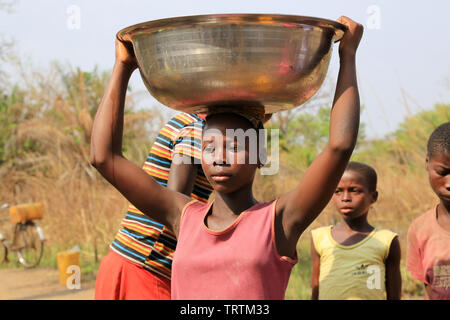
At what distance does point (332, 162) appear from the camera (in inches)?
72.6

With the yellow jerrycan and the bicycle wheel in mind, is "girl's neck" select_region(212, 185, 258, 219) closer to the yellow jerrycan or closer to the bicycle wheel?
the yellow jerrycan

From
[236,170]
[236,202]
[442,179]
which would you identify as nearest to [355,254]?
[442,179]

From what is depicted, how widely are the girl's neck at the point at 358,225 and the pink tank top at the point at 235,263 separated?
5.64 feet

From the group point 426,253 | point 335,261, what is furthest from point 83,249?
point 426,253

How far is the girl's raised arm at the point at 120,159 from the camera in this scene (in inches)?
84.3

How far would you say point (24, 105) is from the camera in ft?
39.9

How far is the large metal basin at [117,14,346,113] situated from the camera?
1697 millimetres

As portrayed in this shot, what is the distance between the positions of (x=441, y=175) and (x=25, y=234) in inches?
291

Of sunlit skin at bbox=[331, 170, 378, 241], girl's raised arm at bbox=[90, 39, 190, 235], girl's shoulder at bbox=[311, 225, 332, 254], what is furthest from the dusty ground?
girl's raised arm at bbox=[90, 39, 190, 235]

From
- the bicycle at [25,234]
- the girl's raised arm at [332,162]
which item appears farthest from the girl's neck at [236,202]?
the bicycle at [25,234]

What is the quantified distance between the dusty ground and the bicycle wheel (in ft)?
0.72

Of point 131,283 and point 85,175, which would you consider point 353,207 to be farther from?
point 85,175

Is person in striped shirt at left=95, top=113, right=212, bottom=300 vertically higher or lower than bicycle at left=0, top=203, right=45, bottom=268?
higher
